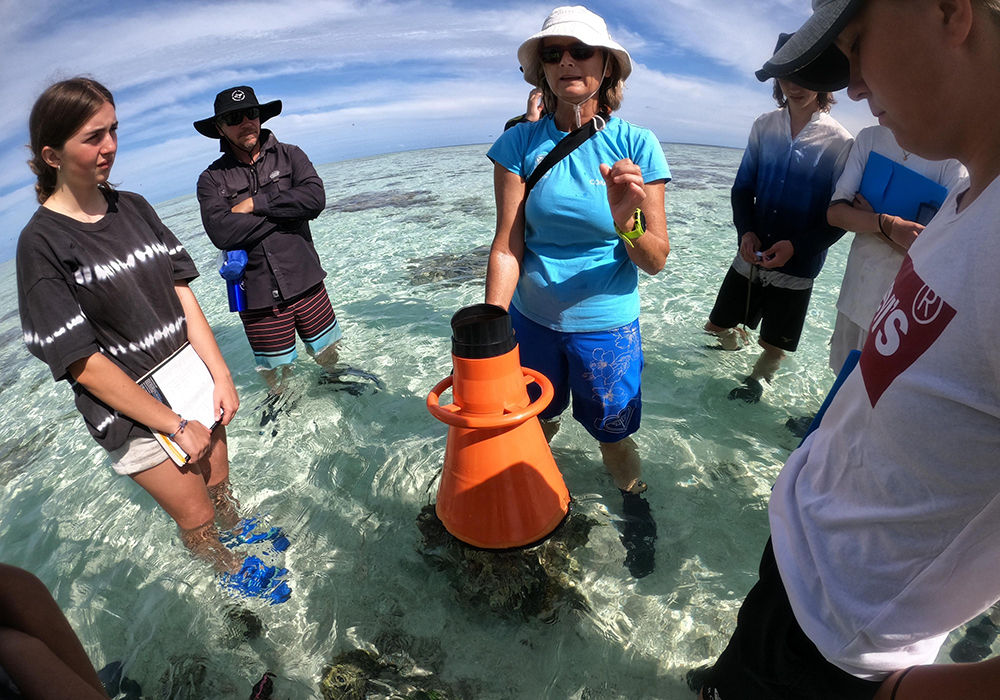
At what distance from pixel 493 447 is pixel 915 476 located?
139 cm

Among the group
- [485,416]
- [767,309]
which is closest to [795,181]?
[767,309]

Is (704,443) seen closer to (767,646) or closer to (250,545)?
(767,646)

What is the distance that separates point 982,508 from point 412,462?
310 centimetres

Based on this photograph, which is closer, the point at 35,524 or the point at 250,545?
the point at 250,545

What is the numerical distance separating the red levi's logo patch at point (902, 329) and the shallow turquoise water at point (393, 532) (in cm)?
176

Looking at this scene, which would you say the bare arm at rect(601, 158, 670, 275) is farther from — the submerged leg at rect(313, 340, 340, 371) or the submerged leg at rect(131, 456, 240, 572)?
the submerged leg at rect(313, 340, 340, 371)

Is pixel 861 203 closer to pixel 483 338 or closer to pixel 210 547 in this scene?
pixel 483 338

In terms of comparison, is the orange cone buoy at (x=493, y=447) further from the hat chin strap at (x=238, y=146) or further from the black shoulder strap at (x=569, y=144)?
the hat chin strap at (x=238, y=146)

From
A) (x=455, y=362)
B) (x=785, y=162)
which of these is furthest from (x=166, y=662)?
(x=785, y=162)

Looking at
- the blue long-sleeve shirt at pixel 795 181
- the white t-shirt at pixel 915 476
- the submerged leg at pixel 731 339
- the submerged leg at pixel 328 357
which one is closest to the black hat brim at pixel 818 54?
the white t-shirt at pixel 915 476

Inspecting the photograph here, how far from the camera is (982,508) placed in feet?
2.81

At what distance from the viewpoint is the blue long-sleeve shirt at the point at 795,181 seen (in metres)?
3.05

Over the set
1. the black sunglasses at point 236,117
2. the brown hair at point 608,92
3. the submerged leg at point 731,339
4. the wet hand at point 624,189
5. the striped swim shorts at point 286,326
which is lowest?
the submerged leg at point 731,339

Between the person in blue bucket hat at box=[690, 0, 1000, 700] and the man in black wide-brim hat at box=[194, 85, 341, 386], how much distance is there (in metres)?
3.35
